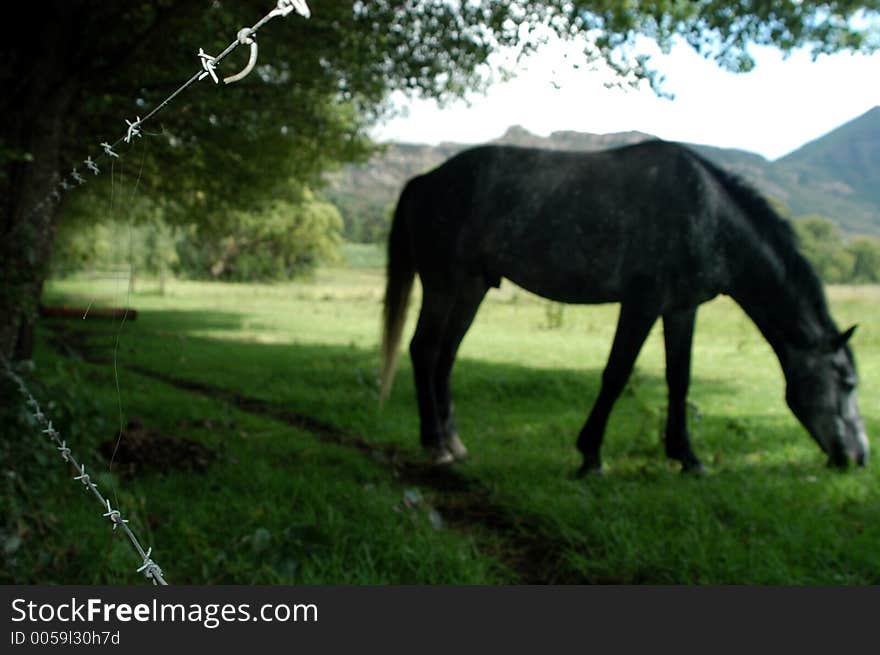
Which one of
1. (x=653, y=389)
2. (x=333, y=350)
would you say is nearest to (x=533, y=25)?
(x=653, y=389)

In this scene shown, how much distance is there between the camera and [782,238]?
486cm

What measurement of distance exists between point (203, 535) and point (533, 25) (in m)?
3.21

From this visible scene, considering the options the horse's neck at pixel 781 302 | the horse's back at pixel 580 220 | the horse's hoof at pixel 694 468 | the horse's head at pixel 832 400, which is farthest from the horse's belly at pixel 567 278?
the horse's head at pixel 832 400

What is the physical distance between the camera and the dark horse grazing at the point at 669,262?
15.9 ft

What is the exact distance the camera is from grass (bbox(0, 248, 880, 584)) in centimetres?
341

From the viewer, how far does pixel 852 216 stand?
4.25 meters

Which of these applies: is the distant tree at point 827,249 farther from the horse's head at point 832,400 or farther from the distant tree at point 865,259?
the horse's head at point 832,400

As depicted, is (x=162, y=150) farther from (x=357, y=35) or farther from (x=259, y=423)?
(x=259, y=423)

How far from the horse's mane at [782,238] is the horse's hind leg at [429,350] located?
2.25m

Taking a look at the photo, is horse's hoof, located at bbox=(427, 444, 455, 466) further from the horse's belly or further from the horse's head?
the horse's head

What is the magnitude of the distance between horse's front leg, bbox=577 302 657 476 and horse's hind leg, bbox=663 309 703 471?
33cm

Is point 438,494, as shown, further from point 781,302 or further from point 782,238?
point 782,238

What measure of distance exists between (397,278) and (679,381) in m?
2.50

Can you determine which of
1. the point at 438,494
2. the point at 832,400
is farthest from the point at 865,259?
the point at 438,494
